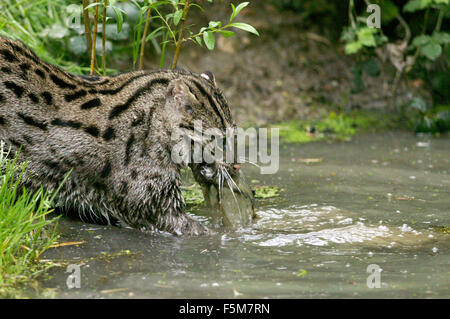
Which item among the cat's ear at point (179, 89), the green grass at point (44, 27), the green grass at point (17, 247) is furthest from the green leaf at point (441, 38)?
the green grass at point (17, 247)

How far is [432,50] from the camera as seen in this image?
32.7 feet

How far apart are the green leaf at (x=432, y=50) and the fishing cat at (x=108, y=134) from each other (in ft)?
17.1

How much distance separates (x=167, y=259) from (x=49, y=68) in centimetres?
231

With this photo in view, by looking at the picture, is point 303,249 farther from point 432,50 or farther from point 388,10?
point 388,10

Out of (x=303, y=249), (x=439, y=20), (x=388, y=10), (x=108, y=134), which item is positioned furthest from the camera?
(x=388, y=10)

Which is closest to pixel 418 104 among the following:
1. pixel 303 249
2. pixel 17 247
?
pixel 303 249

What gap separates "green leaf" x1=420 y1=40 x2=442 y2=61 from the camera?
9922mm

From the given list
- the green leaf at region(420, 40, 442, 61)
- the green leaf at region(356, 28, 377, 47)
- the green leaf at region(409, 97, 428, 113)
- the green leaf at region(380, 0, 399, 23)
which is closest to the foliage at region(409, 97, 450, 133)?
the green leaf at region(409, 97, 428, 113)

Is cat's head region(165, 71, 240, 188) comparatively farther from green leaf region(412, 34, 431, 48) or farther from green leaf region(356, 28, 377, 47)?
green leaf region(412, 34, 431, 48)

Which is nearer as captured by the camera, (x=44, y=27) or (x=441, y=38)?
(x=44, y=27)

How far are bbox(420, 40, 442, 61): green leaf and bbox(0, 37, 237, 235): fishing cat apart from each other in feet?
17.1

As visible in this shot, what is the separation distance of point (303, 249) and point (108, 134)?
2059mm
